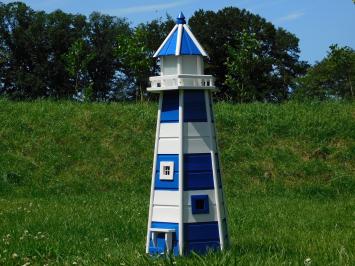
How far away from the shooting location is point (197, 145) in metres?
6.02

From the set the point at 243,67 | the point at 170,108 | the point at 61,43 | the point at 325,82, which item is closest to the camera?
the point at 170,108

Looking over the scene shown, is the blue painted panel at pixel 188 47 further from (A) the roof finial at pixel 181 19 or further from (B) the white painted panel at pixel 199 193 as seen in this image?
(B) the white painted panel at pixel 199 193

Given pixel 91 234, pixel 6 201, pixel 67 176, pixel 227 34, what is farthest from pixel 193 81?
pixel 227 34

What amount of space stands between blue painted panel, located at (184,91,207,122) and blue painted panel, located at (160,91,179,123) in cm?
9

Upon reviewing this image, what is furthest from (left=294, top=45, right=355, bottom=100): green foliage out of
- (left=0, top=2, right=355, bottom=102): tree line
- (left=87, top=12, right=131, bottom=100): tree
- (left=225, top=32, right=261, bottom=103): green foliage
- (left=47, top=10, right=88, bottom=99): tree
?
A: (left=47, top=10, right=88, bottom=99): tree

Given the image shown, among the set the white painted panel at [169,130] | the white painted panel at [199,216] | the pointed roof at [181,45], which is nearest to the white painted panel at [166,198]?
the white painted panel at [199,216]

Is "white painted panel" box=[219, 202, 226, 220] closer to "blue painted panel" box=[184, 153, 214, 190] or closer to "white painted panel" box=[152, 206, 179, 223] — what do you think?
"blue painted panel" box=[184, 153, 214, 190]

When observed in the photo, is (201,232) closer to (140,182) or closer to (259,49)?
(140,182)

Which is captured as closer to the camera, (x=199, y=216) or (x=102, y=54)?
(x=199, y=216)

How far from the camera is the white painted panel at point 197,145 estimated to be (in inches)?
235

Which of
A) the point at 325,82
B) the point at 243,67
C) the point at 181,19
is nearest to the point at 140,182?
the point at 181,19

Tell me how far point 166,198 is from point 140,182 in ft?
31.0

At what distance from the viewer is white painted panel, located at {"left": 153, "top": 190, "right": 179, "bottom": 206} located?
231 inches

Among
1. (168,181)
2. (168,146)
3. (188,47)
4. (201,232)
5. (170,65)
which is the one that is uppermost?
(188,47)
